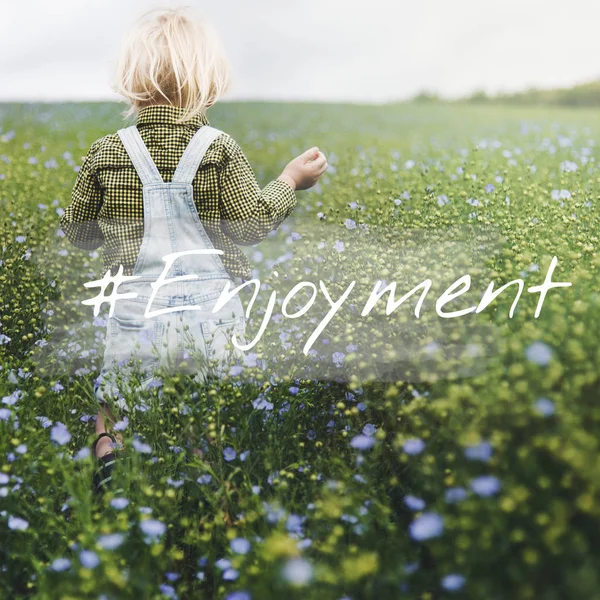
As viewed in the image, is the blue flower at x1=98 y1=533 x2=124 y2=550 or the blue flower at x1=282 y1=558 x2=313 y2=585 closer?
the blue flower at x1=282 y1=558 x2=313 y2=585

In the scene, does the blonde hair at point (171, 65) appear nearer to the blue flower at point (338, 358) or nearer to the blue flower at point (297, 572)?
the blue flower at point (338, 358)

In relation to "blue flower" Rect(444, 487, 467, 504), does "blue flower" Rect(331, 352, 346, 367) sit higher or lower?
lower

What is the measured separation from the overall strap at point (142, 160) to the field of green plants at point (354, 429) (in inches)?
32.5

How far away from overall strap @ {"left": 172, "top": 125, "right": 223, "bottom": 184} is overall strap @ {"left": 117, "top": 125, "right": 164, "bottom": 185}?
3.4 inches

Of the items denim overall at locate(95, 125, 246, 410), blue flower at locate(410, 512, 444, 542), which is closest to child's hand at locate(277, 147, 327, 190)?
denim overall at locate(95, 125, 246, 410)

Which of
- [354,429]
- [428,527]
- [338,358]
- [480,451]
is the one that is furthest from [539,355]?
[338,358]

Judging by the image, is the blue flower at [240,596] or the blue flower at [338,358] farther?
the blue flower at [338,358]

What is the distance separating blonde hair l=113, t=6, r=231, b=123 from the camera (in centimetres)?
290

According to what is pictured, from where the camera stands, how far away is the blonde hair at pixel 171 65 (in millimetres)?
2902

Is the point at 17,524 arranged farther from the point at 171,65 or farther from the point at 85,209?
the point at 171,65

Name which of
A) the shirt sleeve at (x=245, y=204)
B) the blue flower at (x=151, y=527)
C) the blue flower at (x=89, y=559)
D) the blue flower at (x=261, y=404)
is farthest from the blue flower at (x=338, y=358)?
the blue flower at (x=89, y=559)

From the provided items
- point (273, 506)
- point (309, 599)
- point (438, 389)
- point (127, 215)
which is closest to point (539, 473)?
point (438, 389)

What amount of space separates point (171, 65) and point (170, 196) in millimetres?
606

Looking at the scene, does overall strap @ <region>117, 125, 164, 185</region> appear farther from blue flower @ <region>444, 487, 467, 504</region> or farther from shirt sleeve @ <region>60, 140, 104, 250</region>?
blue flower @ <region>444, 487, 467, 504</region>
